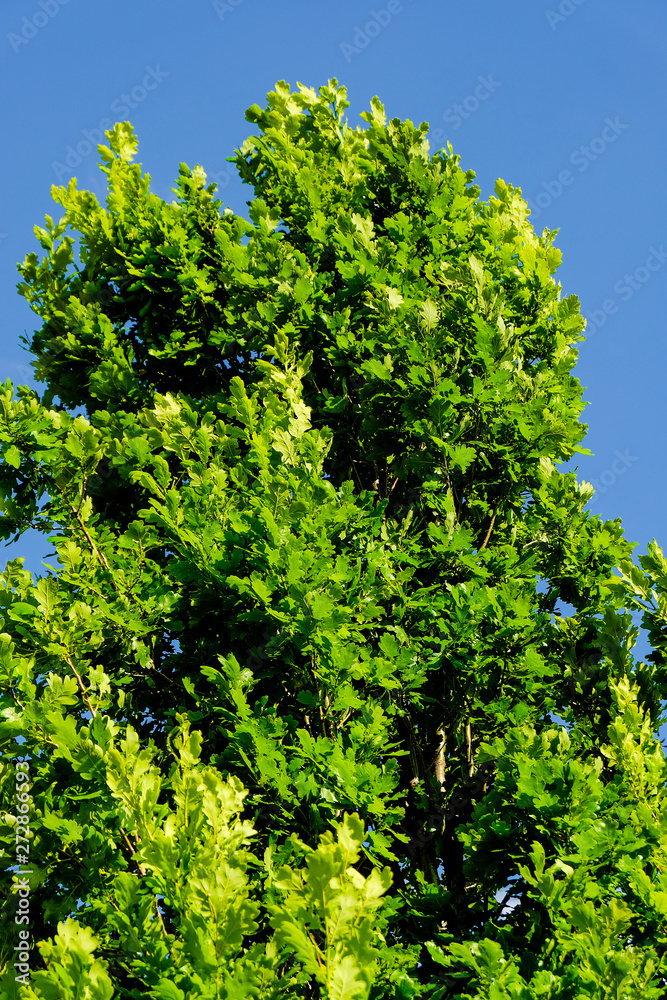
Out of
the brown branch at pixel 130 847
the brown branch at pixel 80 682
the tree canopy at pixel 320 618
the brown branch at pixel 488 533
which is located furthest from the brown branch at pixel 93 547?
the brown branch at pixel 488 533

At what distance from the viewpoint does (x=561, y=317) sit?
7652 millimetres

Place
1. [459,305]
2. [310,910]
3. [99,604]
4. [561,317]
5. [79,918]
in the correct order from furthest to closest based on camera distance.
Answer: [561,317] → [459,305] → [99,604] → [79,918] → [310,910]

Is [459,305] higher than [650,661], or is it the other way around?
[459,305]

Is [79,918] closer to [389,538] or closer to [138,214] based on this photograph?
[389,538]

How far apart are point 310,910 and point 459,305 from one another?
16.9ft

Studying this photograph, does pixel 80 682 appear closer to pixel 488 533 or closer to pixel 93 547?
pixel 93 547

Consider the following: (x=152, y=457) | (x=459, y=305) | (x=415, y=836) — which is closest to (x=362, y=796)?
(x=415, y=836)

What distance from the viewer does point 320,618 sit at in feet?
17.1

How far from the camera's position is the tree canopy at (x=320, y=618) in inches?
166
